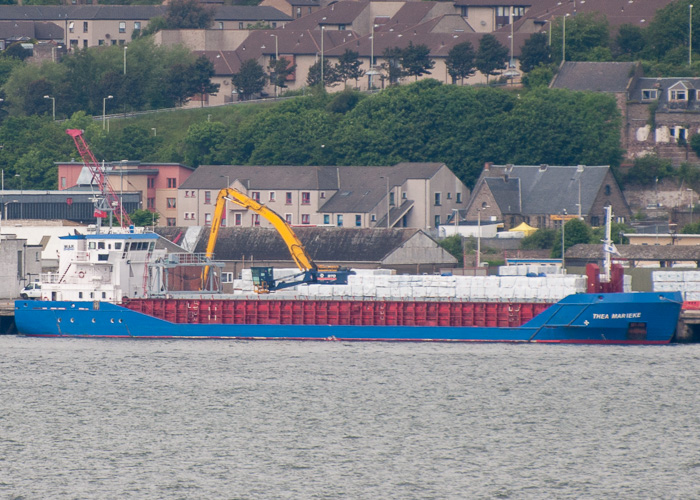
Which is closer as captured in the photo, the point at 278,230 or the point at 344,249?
the point at 278,230

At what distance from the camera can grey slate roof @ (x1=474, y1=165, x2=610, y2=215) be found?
119 metres

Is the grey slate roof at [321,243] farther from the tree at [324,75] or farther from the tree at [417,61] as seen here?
the tree at [324,75]

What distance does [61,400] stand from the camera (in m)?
59.3

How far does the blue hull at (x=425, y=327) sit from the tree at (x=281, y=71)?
85686 millimetres

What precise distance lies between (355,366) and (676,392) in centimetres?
1537

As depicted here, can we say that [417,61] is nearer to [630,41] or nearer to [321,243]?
[630,41]

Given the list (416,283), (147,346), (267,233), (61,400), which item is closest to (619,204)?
(267,233)

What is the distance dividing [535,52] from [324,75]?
955 inches

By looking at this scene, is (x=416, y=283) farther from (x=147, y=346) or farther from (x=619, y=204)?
(x=619, y=204)

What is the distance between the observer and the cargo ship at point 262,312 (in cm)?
7194

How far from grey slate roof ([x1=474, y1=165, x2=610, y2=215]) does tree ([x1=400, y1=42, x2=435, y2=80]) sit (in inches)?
1209

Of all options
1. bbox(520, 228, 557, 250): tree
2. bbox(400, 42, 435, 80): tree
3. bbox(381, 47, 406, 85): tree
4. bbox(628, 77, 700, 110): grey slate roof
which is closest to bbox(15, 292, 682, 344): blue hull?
bbox(520, 228, 557, 250): tree

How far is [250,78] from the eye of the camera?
158500mm

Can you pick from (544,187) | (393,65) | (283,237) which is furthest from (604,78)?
(283,237)
